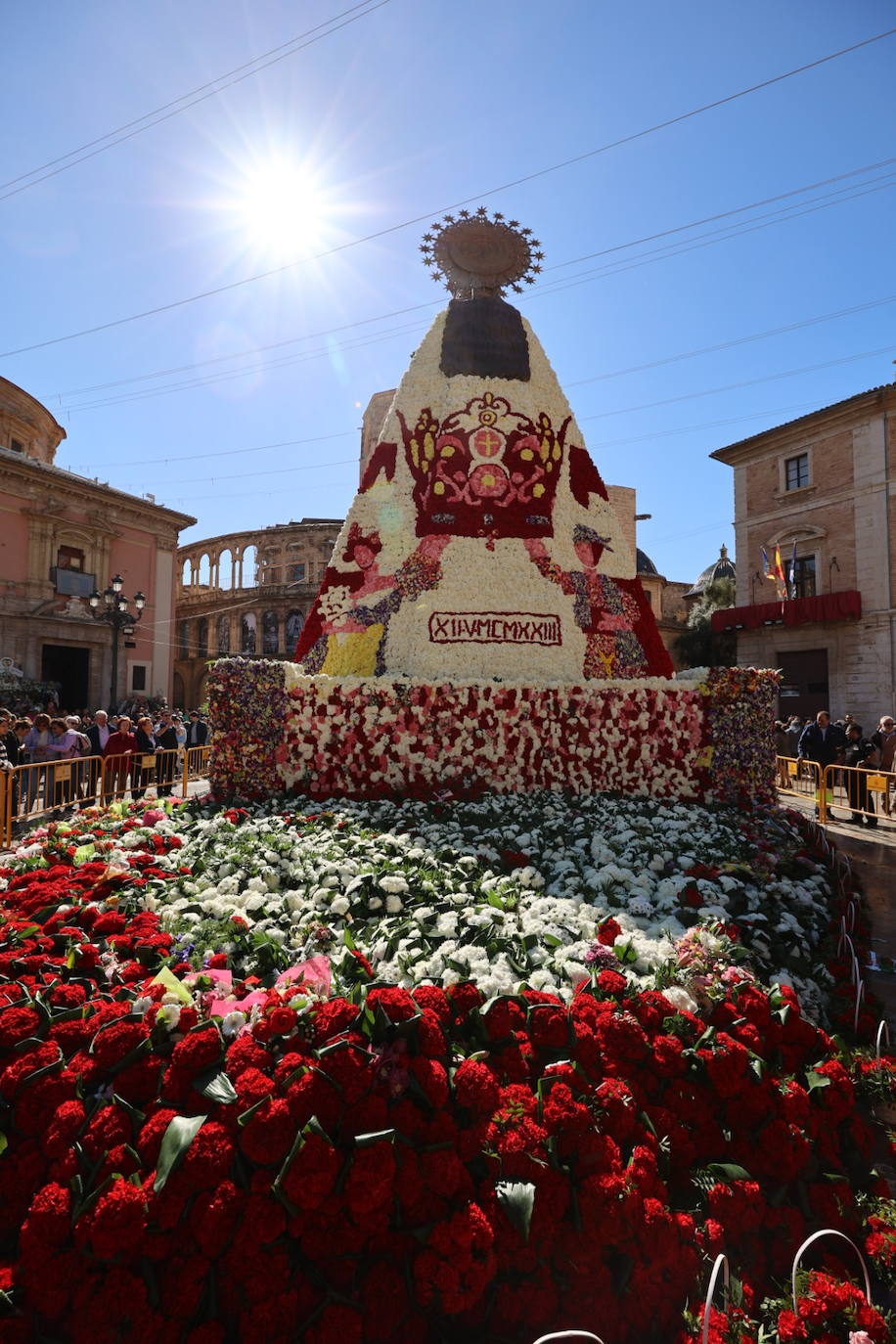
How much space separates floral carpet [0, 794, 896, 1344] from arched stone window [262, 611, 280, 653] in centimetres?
4151

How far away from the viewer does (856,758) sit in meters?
13.0

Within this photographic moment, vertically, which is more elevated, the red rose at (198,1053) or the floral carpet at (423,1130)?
the red rose at (198,1053)

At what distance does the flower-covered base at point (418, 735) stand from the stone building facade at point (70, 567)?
24536 mm

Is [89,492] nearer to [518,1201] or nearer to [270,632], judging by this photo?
[270,632]

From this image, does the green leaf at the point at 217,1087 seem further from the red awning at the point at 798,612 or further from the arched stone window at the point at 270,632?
the arched stone window at the point at 270,632

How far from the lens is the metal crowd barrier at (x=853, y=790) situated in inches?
417


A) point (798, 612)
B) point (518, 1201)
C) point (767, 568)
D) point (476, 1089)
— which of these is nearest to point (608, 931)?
point (476, 1089)

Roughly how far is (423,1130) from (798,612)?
26111mm

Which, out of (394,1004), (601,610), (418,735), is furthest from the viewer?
(601,610)

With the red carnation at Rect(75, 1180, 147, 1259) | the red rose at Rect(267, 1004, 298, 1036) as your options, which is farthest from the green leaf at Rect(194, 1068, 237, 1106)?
the red carnation at Rect(75, 1180, 147, 1259)

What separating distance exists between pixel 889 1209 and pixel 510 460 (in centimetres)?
814

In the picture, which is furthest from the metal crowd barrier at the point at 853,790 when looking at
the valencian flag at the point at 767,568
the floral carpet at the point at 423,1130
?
the valencian flag at the point at 767,568

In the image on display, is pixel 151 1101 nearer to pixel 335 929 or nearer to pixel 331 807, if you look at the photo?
pixel 335 929

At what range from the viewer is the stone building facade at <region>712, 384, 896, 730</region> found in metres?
23.4
